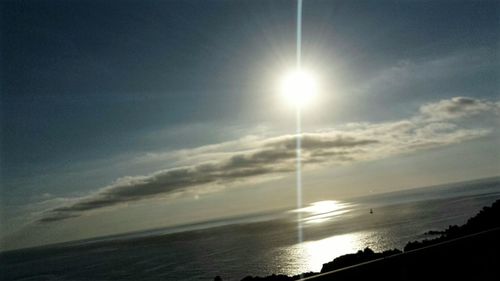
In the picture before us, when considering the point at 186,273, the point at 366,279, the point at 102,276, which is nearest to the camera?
the point at 366,279

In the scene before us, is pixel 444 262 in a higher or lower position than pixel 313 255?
higher

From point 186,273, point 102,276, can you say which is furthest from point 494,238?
point 102,276

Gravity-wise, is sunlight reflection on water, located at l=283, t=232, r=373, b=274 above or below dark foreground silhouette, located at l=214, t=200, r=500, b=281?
below

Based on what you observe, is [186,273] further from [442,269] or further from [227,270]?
[442,269]

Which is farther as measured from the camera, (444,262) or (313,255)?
(313,255)

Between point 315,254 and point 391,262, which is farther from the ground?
point 391,262

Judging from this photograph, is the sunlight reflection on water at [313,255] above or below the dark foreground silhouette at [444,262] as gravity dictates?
below

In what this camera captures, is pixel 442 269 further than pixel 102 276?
No

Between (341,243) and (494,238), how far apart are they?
62427 millimetres

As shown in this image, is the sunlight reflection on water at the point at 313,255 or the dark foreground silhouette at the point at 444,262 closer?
the dark foreground silhouette at the point at 444,262

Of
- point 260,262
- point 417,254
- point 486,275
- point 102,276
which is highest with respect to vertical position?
point 417,254

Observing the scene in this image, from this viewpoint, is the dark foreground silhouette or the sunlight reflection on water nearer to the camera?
the dark foreground silhouette

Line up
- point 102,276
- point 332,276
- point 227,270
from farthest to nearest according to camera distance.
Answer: point 102,276 → point 227,270 → point 332,276

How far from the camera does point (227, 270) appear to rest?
49.2 metres
